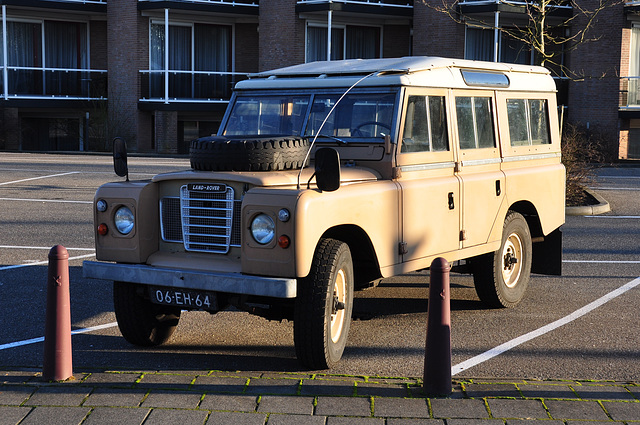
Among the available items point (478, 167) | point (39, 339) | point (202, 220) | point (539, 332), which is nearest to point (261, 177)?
point (202, 220)

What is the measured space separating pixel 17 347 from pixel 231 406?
2.35m

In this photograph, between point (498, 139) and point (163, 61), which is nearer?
point (498, 139)

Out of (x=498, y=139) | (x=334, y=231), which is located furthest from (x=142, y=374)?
(x=498, y=139)

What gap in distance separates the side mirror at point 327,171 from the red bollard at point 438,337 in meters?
0.92

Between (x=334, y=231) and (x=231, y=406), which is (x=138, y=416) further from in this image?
(x=334, y=231)

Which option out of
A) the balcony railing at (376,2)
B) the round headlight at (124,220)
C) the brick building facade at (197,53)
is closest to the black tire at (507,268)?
the round headlight at (124,220)

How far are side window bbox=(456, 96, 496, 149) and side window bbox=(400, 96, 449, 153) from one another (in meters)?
0.29

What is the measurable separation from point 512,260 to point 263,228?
3483 millimetres

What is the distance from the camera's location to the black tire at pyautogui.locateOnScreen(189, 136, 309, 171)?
6.05 metres

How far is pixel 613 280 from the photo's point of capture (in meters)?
9.46

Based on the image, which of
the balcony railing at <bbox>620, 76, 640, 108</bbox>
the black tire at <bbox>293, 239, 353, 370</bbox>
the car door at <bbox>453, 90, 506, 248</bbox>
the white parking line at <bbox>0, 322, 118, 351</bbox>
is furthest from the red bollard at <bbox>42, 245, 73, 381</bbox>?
the balcony railing at <bbox>620, 76, 640, 108</bbox>

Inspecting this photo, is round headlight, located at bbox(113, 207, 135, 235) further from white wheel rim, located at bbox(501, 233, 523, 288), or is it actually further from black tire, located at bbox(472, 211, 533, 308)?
white wheel rim, located at bbox(501, 233, 523, 288)

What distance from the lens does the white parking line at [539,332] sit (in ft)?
20.3

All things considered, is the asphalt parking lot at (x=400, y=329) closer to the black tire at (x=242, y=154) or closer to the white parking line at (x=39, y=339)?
the white parking line at (x=39, y=339)
